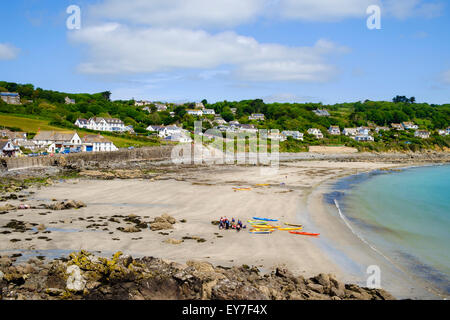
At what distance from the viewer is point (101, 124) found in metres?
97.1

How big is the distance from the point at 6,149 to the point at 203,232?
43862 mm

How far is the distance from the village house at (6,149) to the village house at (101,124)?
42406 millimetres

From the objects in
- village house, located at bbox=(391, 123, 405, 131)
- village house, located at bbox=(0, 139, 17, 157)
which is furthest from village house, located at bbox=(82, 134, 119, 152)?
village house, located at bbox=(391, 123, 405, 131)

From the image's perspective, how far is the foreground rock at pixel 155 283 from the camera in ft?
37.0

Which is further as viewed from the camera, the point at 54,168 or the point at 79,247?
the point at 54,168

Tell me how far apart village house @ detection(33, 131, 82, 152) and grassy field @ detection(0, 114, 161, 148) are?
30.3 ft

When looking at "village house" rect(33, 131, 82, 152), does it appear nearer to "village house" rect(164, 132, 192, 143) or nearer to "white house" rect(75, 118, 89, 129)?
"white house" rect(75, 118, 89, 129)

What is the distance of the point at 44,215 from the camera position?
22.9 metres

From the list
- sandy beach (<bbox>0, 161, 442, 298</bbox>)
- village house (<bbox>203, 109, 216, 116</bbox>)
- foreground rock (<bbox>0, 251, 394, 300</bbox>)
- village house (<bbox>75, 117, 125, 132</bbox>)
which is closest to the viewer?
foreground rock (<bbox>0, 251, 394, 300</bbox>)

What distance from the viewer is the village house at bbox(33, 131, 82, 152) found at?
66.2m
